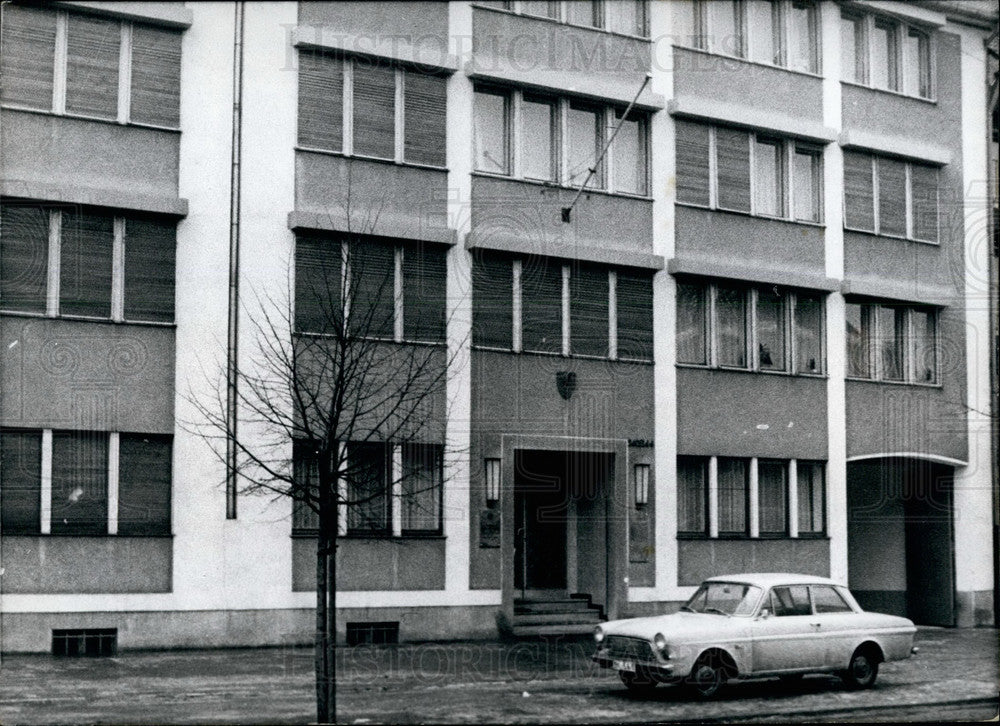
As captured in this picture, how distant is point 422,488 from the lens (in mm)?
22828

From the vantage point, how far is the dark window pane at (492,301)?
23469mm

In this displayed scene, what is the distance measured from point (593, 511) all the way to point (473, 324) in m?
4.82

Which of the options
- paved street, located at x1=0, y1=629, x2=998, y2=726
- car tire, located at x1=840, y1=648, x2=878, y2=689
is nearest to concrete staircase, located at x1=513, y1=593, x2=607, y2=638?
paved street, located at x1=0, y1=629, x2=998, y2=726

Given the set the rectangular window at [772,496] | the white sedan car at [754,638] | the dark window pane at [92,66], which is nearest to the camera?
the white sedan car at [754,638]

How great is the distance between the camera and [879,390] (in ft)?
92.1

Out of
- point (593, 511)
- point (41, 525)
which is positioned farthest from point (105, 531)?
point (593, 511)

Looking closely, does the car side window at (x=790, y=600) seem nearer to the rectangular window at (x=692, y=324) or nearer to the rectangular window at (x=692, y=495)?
the rectangular window at (x=692, y=495)

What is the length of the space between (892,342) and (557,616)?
33.0ft

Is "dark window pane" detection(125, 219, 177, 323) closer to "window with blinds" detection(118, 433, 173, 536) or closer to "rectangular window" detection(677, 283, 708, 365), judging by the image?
"window with blinds" detection(118, 433, 173, 536)

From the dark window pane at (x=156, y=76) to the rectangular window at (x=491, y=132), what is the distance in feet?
17.9

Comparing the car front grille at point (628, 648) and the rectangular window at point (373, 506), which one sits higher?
the rectangular window at point (373, 506)

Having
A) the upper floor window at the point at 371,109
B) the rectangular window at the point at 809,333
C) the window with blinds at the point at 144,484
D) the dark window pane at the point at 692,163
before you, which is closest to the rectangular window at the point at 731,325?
the rectangular window at the point at 809,333

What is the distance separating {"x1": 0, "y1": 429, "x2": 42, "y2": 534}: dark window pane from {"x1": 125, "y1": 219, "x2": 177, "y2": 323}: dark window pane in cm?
249

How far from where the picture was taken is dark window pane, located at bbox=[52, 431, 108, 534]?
19875 millimetres
